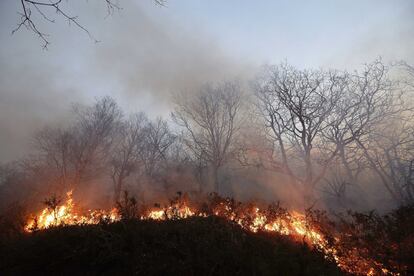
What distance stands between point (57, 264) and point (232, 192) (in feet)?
80.8

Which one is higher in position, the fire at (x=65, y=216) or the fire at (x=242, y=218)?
the fire at (x=65, y=216)

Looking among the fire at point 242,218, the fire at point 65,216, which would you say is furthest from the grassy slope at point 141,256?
the fire at point 65,216

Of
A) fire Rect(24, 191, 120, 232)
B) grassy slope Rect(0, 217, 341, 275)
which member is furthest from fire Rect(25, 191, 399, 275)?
grassy slope Rect(0, 217, 341, 275)

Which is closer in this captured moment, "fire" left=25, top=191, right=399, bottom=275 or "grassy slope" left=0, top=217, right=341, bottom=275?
"grassy slope" left=0, top=217, right=341, bottom=275

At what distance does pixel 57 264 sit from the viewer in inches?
201

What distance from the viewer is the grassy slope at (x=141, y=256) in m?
4.64

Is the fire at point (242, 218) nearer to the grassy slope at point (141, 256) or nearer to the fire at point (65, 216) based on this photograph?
the fire at point (65, 216)

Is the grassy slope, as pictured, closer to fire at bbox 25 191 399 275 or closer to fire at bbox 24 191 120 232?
fire at bbox 25 191 399 275

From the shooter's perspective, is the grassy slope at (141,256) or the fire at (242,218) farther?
the fire at (242,218)

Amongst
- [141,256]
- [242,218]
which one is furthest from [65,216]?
[141,256]

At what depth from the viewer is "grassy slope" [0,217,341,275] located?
4641 millimetres

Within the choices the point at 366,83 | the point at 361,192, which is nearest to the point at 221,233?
the point at 366,83

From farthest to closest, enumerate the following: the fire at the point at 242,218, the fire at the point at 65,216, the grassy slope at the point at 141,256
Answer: the fire at the point at 65,216 < the fire at the point at 242,218 < the grassy slope at the point at 141,256

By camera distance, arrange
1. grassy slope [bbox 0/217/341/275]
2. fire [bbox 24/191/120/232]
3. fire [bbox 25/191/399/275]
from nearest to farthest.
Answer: grassy slope [bbox 0/217/341/275] < fire [bbox 25/191/399/275] < fire [bbox 24/191/120/232]
